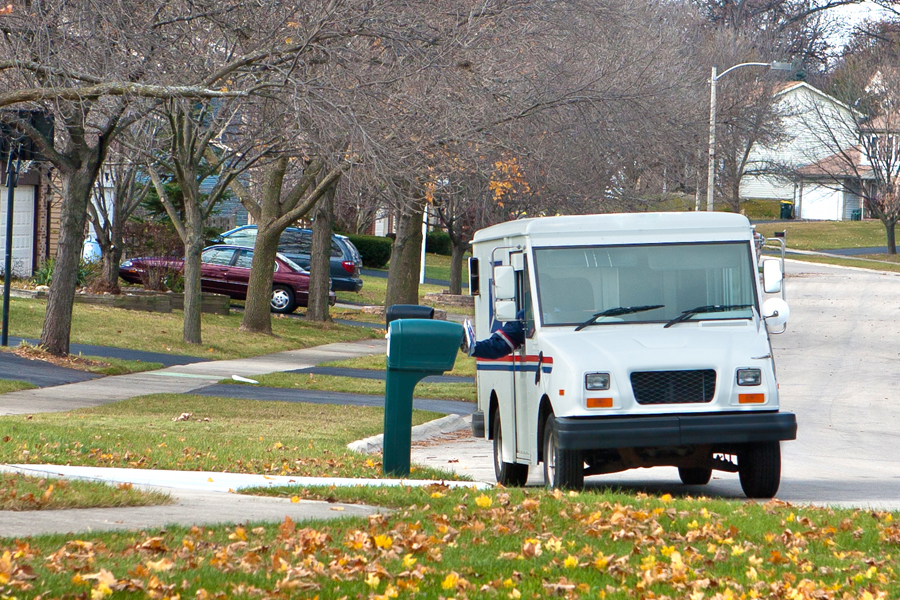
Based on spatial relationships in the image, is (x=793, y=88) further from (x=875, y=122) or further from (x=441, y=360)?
(x=441, y=360)

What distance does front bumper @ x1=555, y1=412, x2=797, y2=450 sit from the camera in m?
8.69

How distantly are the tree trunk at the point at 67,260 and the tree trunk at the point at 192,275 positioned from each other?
4.12 meters

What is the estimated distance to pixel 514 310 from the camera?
953 cm

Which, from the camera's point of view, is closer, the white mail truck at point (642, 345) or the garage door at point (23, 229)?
the white mail truck at point (642, 345)

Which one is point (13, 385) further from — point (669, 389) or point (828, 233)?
point (828, 233)

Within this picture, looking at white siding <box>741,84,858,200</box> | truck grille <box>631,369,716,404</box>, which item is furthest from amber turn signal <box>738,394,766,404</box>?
white siding <box>741,84,858,200</box>

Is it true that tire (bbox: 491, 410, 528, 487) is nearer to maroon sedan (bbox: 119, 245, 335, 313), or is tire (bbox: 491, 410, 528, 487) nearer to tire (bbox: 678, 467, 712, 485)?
tire (bbox: 678, 467, 712, 485)

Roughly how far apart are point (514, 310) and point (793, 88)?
53.1 metres

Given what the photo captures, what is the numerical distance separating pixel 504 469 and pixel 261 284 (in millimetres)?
15622

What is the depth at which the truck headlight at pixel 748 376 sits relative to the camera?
897cm

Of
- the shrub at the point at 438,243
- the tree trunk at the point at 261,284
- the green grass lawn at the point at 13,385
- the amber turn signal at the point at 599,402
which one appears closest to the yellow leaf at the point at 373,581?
the amber turn signal at the point at 599,402

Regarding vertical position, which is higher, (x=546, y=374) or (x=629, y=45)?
(x=629, y=45)

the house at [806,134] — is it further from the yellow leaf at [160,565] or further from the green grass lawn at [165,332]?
the yellow leaf at [160,565]

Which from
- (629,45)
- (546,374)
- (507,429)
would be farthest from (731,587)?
(629,45)
